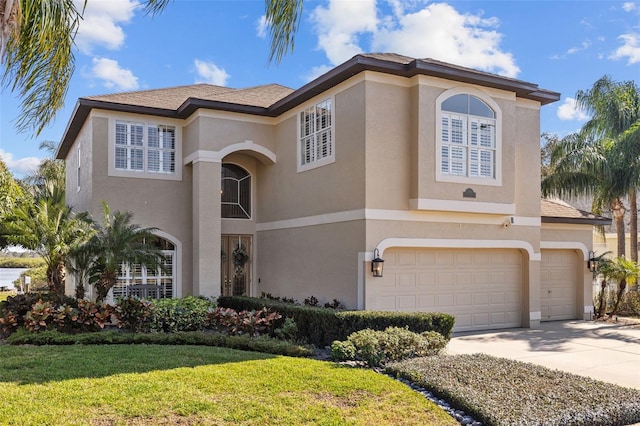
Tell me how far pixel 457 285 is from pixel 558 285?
4.19 metres

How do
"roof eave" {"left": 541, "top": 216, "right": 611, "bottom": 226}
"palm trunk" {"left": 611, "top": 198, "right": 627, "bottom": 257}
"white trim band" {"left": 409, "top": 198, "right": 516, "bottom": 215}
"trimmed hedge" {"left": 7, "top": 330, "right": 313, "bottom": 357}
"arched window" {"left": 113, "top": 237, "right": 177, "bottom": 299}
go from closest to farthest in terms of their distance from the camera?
"trimmed hedge" {"left": 7, "top": 330, "right": 313, "bottom": 357}, "white trim band" {"left": 409, "top": 198, "right": 516, "bottom": 215}, "roof eave" {"left": 541, "top": 216, "right": 611, "bottom": 226}, "arched window" {"left": 113, "top": 237, "right": 177, "bottom": 299}, "palm trunk" {"left": 611, "top": 198, "right": 627, "bottom": 257}

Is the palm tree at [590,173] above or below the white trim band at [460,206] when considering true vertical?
above

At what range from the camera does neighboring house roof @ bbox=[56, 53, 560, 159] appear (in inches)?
489

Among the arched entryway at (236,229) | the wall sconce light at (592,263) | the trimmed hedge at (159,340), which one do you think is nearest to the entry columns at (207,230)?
the arched entryway at (236,229)

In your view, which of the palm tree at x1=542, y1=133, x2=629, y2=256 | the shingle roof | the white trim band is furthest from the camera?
the palm tree at x1=542, y1=133, x2=629, y2=256

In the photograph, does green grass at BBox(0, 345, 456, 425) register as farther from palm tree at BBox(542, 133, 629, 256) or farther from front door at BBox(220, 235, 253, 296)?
palm tree at BBox(542, 133, 629, 256)

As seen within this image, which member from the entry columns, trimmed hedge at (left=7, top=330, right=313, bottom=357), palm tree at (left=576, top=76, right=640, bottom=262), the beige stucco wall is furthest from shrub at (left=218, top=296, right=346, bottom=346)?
palm tree at (left=576, top=76, right=640, bottom=262)

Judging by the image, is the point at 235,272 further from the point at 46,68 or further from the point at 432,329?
the point at 46,68

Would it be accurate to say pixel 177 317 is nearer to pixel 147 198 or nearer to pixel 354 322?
pixel 354 322

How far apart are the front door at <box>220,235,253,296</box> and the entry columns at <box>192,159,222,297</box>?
68.8 inches

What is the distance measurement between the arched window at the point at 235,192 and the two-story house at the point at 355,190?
0.05 metres

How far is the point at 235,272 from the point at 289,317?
17.7 feet

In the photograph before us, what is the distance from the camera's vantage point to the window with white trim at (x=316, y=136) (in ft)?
45.1

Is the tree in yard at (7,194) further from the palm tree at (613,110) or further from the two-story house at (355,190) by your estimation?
the palm tree at (613,110)
